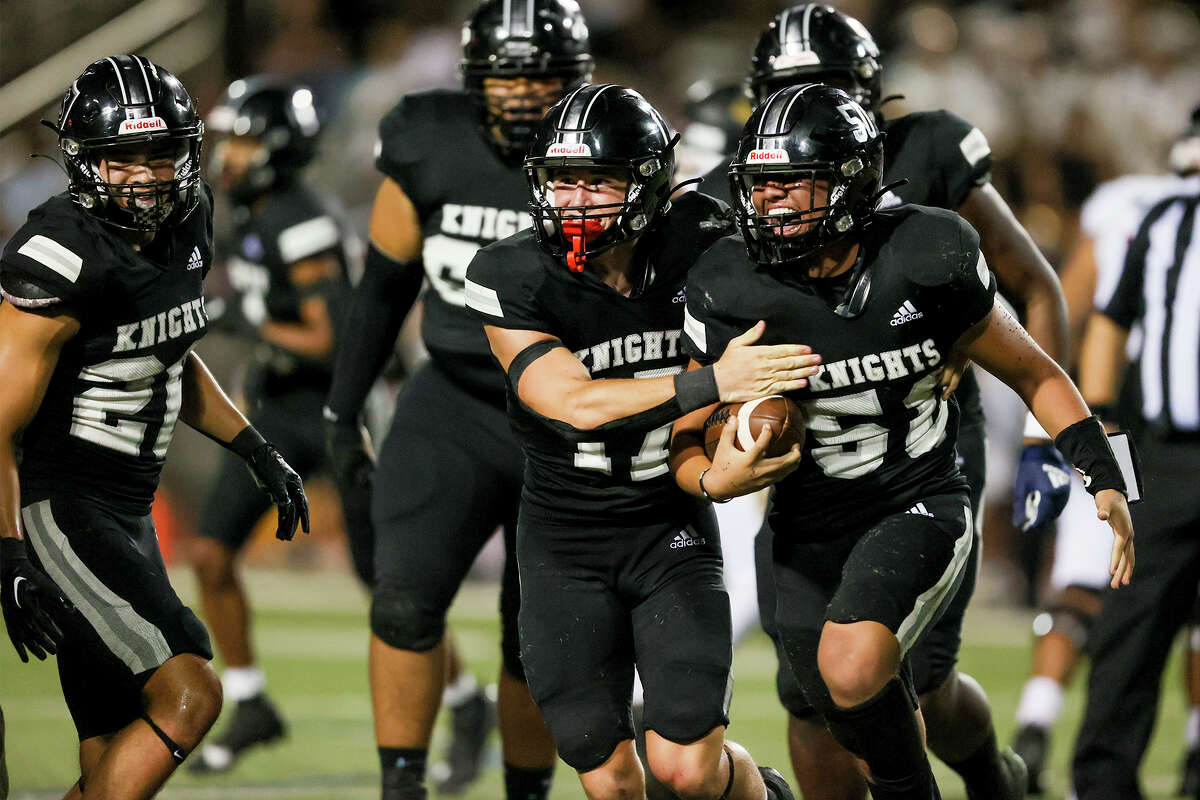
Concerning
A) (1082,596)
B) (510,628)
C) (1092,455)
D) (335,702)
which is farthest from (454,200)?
(335,702)

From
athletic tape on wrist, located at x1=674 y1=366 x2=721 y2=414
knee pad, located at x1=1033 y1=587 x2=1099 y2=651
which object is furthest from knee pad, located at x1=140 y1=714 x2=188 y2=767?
knee pad, located at x1=1033 y1=587 x2=1099 y2=651

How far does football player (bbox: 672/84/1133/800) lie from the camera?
3.49 m

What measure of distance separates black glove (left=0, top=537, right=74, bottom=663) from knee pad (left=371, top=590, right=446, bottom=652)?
0.95 meters

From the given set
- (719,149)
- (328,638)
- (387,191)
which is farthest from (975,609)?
(387,191)

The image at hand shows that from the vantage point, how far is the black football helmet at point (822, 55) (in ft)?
14.0

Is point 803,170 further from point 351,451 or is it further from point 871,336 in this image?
point 351,451

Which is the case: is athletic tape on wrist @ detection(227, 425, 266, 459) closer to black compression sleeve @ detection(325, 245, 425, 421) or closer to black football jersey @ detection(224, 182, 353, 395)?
black compression sleeve @ detection(325, 245, 425, 421)

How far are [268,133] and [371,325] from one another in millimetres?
2082

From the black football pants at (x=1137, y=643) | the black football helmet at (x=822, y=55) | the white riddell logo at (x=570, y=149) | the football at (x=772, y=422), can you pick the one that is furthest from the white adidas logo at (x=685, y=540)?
the black football pants at (x=1137, y=643)

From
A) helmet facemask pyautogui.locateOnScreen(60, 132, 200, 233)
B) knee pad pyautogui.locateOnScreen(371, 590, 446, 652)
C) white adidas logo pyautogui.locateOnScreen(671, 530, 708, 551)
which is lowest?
knee pad pyautogui.locateOnScreen(371, 590, 446, 652)

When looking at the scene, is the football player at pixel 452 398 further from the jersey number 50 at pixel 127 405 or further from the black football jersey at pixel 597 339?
the jersey number 50 at pixel 127 405

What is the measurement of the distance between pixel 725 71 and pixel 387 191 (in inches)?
288

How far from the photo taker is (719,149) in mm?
6082

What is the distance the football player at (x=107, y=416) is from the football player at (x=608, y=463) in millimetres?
741
